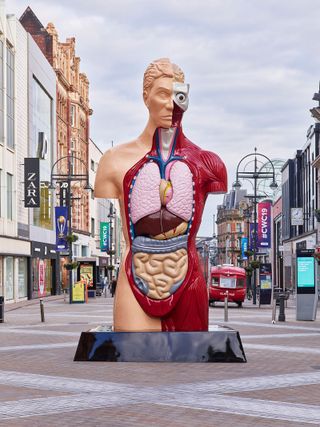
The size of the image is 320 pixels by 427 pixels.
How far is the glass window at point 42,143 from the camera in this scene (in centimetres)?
5019

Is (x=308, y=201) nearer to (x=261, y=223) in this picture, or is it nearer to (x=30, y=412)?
(x=261, y=223)

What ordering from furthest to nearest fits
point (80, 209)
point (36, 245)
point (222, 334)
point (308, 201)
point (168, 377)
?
point (80, 209) → point (308, 201) → point (36, 245) → point (222, 334) → point (168, 377)

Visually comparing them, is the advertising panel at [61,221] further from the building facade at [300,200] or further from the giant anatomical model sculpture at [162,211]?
the giant anatomical model sculpture at [162,211]

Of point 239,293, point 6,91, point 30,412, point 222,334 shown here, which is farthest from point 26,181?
point 30,412

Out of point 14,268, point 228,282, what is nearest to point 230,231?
point 14,268

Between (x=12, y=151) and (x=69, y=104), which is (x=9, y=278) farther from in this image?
(x=69, y=104)

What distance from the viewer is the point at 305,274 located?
27219mm

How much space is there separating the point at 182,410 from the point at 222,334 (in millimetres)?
4823

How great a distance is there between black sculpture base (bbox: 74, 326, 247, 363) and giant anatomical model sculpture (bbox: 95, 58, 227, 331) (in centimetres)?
49

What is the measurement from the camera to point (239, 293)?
125ft

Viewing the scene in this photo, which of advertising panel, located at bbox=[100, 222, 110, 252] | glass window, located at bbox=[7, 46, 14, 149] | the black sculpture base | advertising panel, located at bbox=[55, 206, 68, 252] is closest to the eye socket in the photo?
the black sculpture base

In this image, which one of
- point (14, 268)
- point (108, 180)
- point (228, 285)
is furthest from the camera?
point (14, 268)

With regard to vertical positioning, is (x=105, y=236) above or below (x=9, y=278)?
above

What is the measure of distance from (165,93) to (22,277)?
33.4 meters
